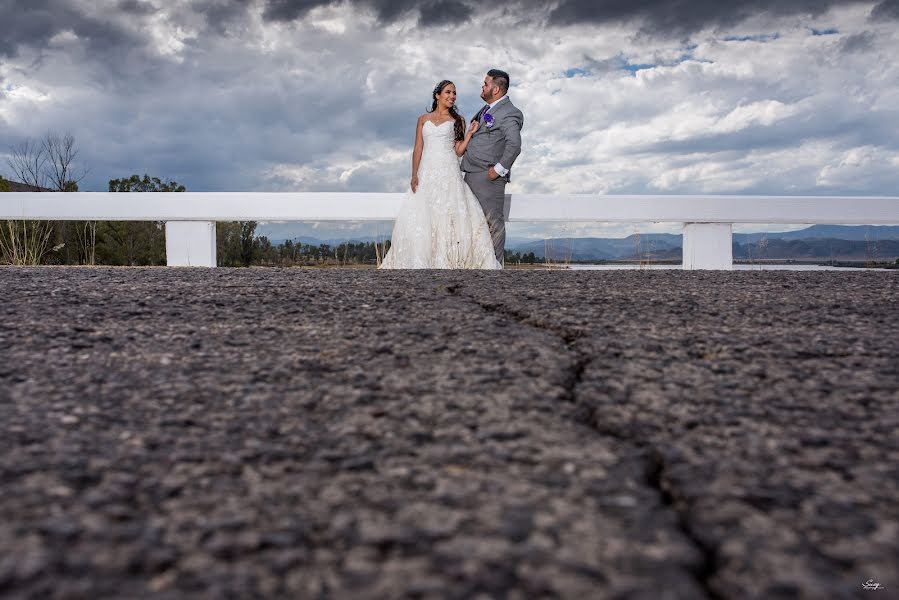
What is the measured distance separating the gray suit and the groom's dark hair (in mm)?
138

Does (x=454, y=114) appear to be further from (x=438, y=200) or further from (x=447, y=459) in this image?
(x=447, y=459)

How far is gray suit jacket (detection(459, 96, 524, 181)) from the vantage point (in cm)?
747

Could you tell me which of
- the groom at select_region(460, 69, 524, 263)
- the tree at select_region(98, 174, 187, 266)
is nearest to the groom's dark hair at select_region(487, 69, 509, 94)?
the groom at select_region(460, 69, 524, 263)

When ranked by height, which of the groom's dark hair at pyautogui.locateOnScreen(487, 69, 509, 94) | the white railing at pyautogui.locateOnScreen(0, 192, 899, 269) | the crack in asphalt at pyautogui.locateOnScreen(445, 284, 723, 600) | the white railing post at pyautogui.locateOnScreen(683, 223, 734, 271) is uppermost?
the groom's dark hair at pyautogui.locateOnScreen(487, 69, 509, 94)

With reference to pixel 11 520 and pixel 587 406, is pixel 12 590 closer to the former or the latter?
pixel 11 520

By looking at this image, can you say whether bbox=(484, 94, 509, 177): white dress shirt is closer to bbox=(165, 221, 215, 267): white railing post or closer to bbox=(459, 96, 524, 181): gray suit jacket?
bbox=(459, 96, 524, 181): gray suit jacket

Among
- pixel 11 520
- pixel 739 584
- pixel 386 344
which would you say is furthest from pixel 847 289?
pixel 11 520

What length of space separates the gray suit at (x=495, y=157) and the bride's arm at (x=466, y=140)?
4 cm

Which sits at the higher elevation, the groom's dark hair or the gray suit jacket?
the groom's dark hair

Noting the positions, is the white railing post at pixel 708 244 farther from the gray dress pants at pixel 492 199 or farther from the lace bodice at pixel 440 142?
the lace bodice at pixel 440 142

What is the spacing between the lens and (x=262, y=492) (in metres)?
1.04

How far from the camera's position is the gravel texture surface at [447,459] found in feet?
2.72

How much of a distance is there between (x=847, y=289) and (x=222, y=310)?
10.1 feet

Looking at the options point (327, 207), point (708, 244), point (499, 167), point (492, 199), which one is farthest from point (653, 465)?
point (708, 244)
